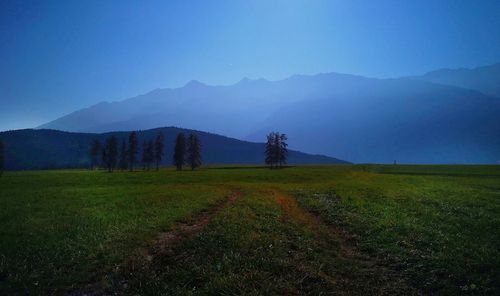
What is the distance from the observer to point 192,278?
13203mm

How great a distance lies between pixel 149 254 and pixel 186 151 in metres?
119

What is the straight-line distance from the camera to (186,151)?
13450cm

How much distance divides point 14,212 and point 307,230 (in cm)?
2481

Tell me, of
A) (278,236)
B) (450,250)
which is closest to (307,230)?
(278,236)

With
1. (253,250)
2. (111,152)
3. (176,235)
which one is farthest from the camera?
(111,152)

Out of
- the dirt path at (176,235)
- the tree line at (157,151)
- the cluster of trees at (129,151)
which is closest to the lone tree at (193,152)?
the tree line at (157,151)

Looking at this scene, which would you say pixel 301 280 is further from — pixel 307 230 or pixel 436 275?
pixel 307 230

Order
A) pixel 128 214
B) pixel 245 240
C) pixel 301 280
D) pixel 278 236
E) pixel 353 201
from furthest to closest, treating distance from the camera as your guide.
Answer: pixel 353 201
pixel 128 214
pixel 278 236
pixel 245 240
pixel 301 280

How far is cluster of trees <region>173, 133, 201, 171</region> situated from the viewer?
132375mm

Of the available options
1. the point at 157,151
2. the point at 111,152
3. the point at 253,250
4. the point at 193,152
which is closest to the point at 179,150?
the point at 193,152

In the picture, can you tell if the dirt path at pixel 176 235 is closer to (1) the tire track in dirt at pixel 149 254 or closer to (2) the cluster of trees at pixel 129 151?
(1) the tire track in dirt at pixel 149 254

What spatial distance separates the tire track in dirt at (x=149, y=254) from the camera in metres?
12.6

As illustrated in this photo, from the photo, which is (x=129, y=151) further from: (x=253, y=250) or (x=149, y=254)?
(x=253, y=250)

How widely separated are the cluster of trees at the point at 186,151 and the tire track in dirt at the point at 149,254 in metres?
108
